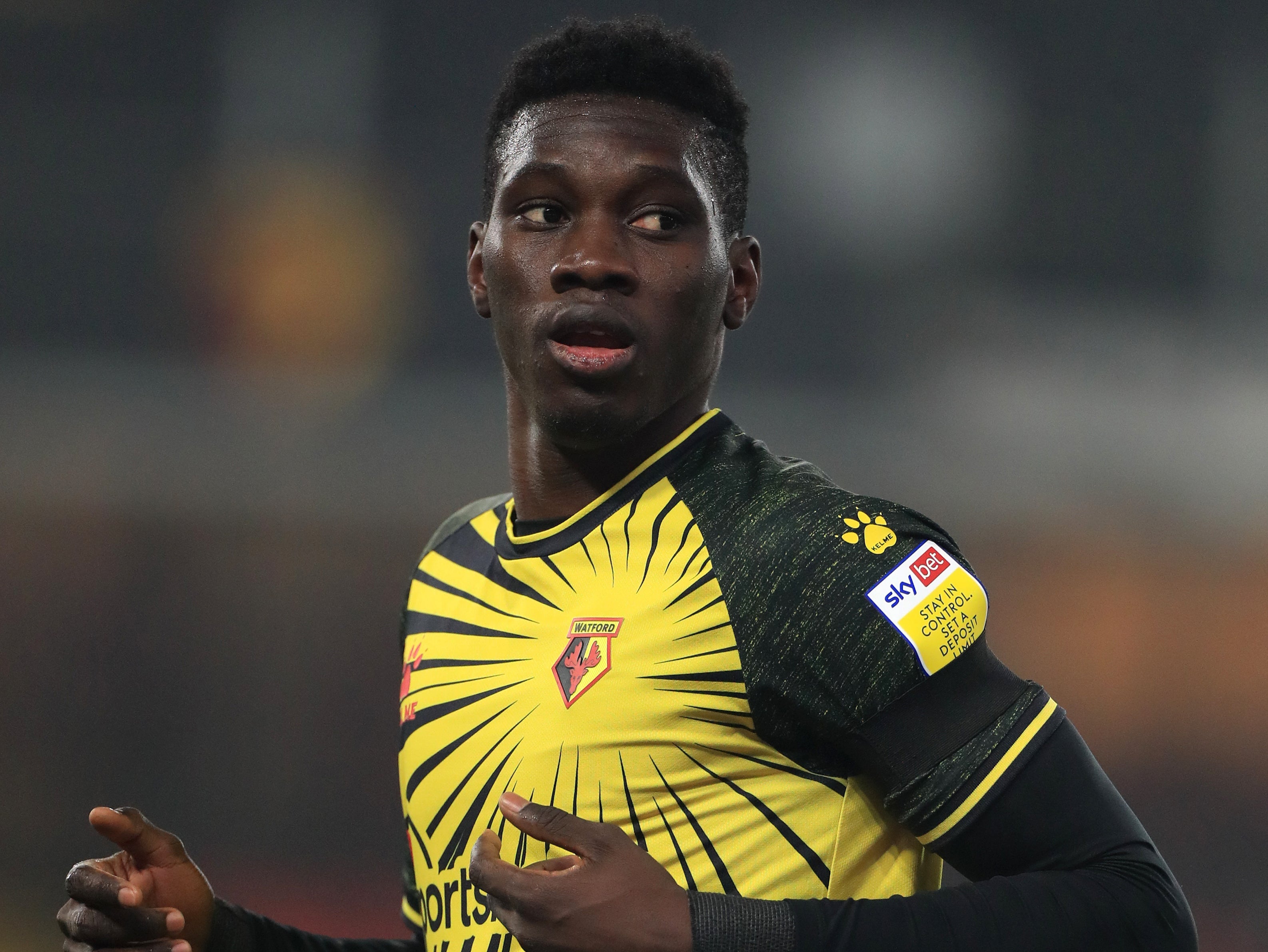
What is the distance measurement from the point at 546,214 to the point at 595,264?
0.43 feet

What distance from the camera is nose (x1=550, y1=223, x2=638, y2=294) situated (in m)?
1.68

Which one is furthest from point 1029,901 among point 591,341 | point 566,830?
point 591,341

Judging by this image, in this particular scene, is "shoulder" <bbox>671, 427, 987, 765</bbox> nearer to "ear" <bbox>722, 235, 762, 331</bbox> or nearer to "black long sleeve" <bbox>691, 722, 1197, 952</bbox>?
"black long sleeve" <bbox>691, 722, 1197, 952</bbox>

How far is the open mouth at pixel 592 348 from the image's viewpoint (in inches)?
66.7

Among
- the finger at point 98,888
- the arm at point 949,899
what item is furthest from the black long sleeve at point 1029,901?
the finger at point 98,888

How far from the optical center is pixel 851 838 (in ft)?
4.95

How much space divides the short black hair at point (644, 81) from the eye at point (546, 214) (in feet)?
0.52

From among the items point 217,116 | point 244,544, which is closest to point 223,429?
point 244,544

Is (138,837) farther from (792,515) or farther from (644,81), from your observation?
(644,81)

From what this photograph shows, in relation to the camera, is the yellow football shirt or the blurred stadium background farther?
the blurred stadium background

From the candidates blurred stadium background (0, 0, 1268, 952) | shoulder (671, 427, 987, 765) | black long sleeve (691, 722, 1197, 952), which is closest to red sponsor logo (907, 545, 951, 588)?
shoulder (671, 427, 987, 765)

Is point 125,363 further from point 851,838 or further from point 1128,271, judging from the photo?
point 851,838

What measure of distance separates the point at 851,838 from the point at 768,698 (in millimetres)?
183

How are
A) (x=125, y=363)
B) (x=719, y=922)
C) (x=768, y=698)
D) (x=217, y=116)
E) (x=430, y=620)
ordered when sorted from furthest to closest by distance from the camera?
(x=217, y=116)
(x=125, y=363)
(x=430, y=620)
(x=768, y=698)
(x=719, y=922)
